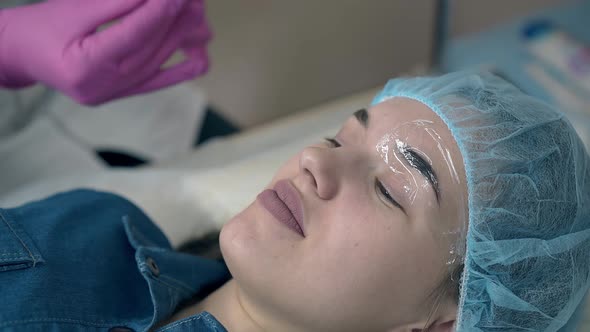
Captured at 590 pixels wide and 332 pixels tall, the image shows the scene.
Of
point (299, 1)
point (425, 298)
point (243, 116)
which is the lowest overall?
point (243, 116)

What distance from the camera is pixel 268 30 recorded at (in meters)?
1.82

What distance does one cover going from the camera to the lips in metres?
0.83

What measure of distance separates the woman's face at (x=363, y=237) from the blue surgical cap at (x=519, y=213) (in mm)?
31

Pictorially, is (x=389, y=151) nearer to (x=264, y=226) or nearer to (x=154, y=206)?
(x=264, y=226)

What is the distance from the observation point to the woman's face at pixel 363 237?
0.79 meters

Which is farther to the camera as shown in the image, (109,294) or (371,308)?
(109,294)

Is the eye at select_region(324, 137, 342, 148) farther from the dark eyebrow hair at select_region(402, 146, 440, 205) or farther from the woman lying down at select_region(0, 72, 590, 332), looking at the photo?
the dark eyebrow hair at select_region(402, 146, 440, 205)

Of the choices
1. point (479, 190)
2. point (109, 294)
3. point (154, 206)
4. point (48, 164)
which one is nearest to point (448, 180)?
point (479, 190)

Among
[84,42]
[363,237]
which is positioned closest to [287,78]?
[84,42]

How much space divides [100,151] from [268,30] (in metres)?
0.66

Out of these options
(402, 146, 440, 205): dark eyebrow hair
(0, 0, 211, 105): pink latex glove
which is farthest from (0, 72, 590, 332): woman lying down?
(0, 0, 211, 105): pink latex glove

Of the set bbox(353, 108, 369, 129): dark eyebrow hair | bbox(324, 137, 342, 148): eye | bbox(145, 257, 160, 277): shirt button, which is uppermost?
bbox(353, 108, 369, 129): dark eyebrow hair

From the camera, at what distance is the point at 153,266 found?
942 millimetres

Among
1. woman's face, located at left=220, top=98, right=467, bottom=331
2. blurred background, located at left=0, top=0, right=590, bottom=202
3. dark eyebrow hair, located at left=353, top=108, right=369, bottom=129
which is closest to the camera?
woman's face, located at left=220, top=98, right=467, bottom=331
